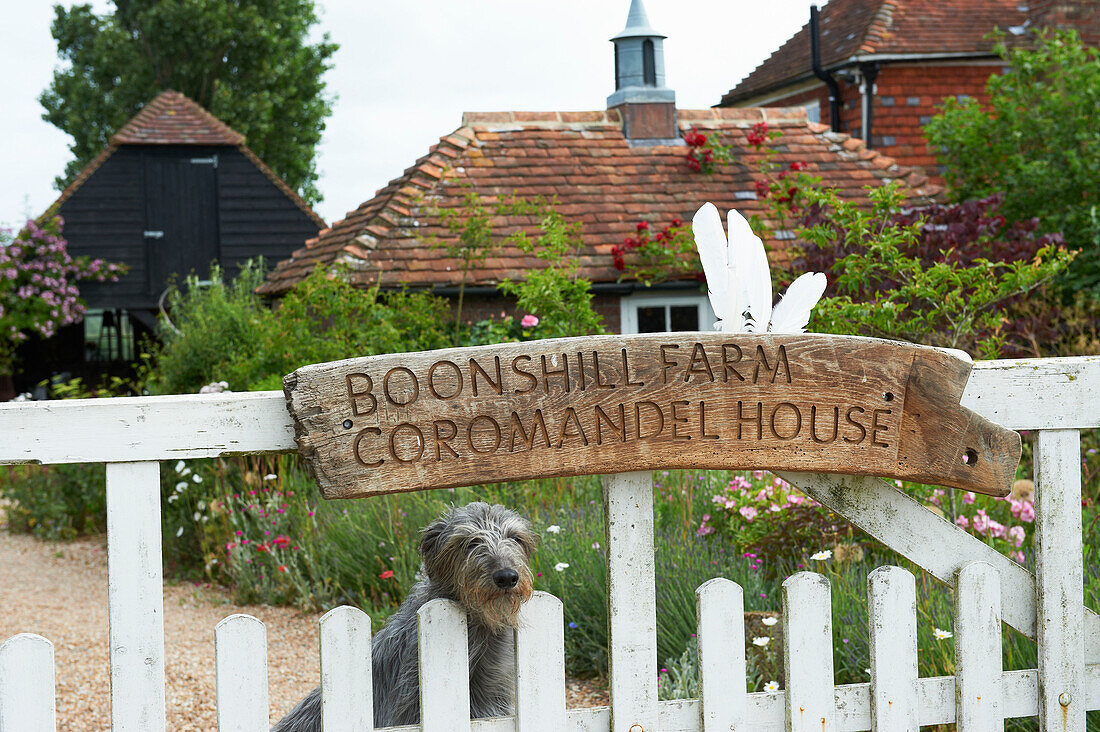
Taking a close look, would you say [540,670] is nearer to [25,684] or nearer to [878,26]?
[25,684]

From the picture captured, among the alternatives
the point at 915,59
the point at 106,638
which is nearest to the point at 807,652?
the point at 106,638

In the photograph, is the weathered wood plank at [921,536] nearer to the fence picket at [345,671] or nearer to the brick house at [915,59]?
the fence picket at [345,671]

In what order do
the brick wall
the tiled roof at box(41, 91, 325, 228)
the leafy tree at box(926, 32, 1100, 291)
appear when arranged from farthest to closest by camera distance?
the tiled roof at box(41, 91, 325, 228) < the brick wall < the leafy tree at box(926, 32, 1100, 291)

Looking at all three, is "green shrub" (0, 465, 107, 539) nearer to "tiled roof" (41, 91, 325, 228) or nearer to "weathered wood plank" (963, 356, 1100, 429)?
"weathered wood plank" (963, 356, 1100, 429)

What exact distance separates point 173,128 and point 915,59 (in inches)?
598

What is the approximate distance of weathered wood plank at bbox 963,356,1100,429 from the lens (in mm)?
2242

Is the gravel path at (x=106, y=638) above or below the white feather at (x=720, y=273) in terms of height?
below

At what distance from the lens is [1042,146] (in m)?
12.5

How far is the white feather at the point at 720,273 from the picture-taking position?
212 cm

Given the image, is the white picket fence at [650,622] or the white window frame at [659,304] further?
the white window frame at [659,304]

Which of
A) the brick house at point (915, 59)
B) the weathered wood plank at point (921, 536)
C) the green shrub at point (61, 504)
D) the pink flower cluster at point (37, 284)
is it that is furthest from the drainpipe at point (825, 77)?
the weathered wood plank at point (921, 536)

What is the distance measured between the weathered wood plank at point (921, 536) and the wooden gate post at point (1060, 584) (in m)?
0.05

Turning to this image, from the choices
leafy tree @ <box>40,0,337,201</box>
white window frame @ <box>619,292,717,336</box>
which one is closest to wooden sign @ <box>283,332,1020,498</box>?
white window frame @ <box>619,292,717,336</box>

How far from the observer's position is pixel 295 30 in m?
30.2
